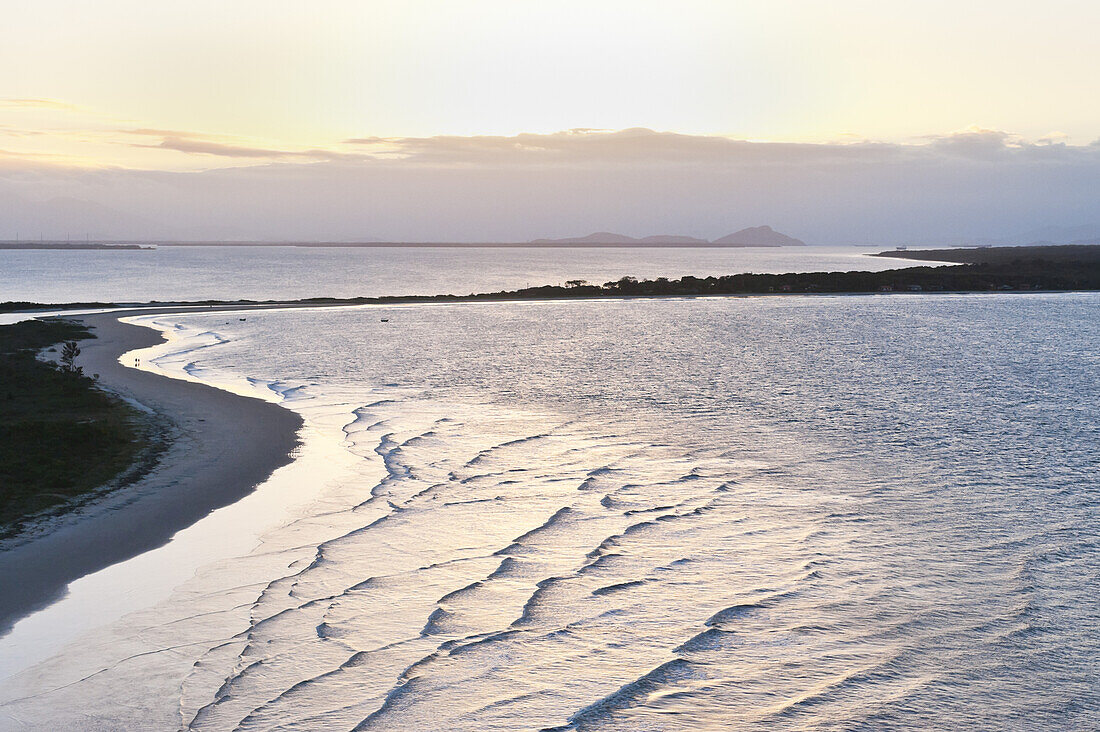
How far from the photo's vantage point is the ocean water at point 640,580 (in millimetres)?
8672

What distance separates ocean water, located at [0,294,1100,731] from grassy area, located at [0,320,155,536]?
10.5 feet

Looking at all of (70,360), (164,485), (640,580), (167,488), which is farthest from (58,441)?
(70,360)

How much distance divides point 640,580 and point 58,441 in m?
12.7

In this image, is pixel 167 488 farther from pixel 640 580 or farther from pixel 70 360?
pixel 70 360

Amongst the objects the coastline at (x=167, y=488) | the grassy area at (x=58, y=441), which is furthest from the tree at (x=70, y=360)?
the coastline at (x=167, y=488)

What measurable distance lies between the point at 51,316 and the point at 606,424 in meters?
48.9

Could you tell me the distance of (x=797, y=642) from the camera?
1009 centimetres

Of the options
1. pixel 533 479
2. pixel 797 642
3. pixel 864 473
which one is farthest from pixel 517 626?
pixel 864 473

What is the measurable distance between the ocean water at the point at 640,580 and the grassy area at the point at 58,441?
3212 mm

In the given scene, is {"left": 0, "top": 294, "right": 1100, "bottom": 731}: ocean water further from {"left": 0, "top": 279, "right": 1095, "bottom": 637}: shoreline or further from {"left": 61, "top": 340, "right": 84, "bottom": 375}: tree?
{"left": 61, "top": 340, "right": 84, "bottom": 375}: tree

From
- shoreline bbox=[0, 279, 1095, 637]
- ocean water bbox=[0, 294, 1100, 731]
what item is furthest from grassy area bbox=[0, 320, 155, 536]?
ocean water bbox=[0, 294, 1100, 731]

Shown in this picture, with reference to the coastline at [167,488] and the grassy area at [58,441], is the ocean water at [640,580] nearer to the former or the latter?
the coastline at [167,488]

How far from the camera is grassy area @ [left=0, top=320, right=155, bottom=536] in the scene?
14.9 metres

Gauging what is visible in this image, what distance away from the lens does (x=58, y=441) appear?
18.1m
